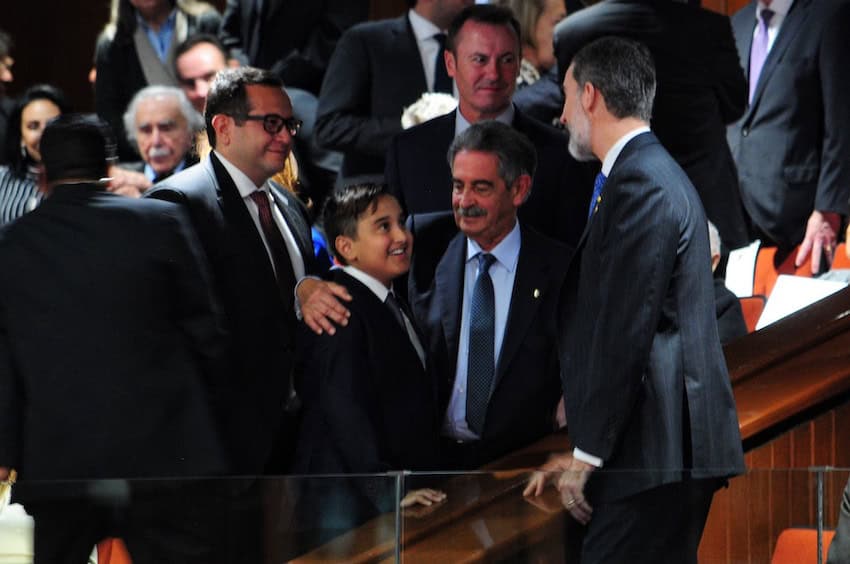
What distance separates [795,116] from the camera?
582cm

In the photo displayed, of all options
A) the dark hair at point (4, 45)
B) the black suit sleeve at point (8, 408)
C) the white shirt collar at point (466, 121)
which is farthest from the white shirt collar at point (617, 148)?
the dark hair at point (4, 45)

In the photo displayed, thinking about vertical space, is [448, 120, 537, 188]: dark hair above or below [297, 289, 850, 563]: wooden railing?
above

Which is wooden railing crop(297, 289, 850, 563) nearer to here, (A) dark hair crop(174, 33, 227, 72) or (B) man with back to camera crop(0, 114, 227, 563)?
(B) man with back to camera crop(0, 114, 227, 563)

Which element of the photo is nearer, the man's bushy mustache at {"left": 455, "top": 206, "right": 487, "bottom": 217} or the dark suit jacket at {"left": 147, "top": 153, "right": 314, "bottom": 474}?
the dark suit jacket at {"left": 147, "top": 153, "right": 314, "bottom": 474}

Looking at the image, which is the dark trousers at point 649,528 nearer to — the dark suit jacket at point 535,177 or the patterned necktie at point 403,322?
the patterned necktie at point 403,322

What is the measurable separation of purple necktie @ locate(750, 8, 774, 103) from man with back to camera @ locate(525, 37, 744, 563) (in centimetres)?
240

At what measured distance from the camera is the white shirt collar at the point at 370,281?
4.21m

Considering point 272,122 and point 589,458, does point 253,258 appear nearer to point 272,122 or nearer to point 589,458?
point 272,122

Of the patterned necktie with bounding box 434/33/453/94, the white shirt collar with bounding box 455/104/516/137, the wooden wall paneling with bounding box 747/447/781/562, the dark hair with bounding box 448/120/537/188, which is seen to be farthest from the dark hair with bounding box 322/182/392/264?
the patterned necktie with bounding box 434/33/453/94

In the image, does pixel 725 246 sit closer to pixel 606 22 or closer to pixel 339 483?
pixel 606 22

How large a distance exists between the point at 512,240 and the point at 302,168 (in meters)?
2.03

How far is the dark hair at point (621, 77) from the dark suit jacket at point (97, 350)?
38.5 inches

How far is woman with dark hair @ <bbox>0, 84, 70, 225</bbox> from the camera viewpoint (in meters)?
6.01

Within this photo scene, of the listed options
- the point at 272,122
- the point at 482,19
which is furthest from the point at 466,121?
the point at 272,122
